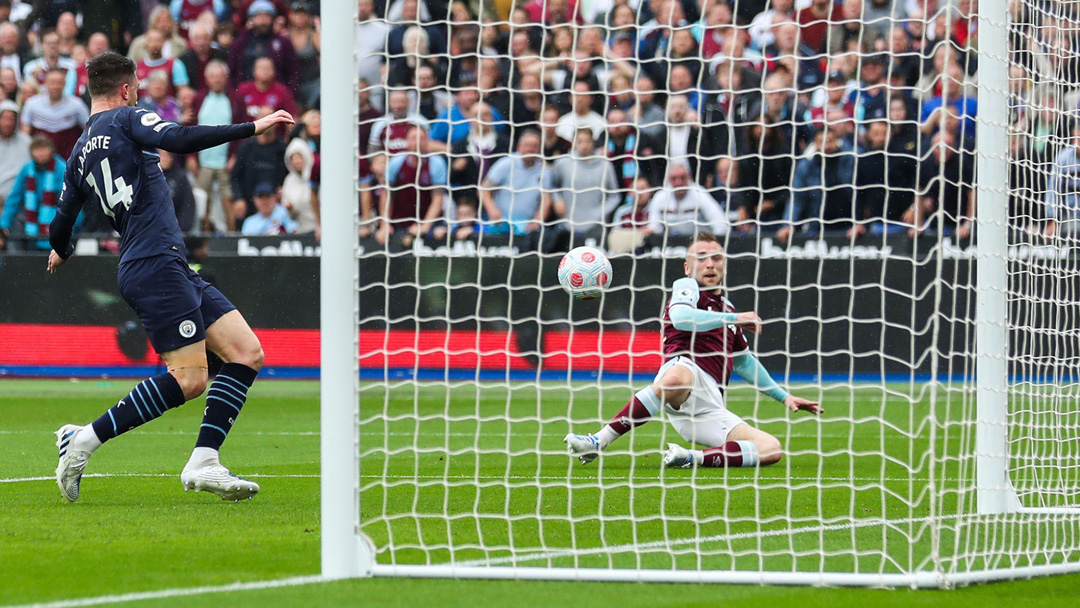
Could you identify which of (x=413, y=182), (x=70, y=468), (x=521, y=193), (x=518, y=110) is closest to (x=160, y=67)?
(x=413, y=182)

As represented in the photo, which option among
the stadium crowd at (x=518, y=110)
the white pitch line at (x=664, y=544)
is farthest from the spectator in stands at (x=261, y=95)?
the white pitch line at (x=664, y=544)

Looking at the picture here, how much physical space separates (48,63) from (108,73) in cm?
1033

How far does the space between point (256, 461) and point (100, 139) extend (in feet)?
8.37

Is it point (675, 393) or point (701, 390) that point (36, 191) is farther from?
point (701, 390)

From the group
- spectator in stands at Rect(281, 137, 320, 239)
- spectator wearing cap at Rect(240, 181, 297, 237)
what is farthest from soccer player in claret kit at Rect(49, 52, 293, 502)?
spectator wearing cap at Rect(240, 181, 297, 237)

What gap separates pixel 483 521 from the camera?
526cm

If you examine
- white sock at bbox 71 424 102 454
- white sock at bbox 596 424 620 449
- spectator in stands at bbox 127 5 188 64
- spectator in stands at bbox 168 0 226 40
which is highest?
spectator in stands at bbox 168 0 226 40

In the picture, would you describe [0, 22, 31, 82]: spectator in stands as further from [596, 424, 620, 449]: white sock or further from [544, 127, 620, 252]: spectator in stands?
[596, 424, 620, 449]: white sock

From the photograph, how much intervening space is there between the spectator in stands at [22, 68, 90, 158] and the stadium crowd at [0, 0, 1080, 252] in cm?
2

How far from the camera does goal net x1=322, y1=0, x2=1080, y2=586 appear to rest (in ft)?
14.5

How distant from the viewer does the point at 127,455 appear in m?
7.95

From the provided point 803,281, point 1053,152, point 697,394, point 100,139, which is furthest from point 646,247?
point 100,139

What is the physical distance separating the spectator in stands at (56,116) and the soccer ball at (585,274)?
29.9ft

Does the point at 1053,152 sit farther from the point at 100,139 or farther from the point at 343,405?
the point at 100,139
